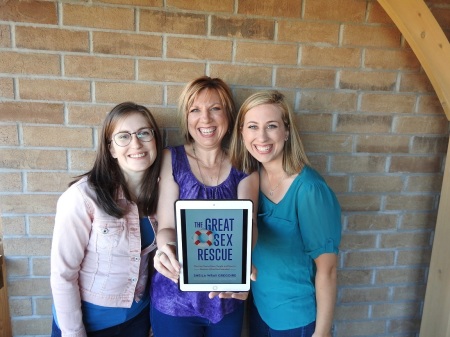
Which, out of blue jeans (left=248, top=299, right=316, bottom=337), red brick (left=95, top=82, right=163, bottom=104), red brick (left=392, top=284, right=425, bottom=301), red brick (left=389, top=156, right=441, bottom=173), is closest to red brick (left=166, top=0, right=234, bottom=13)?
red brick (left=95, top=82, right=163, bottom=104)

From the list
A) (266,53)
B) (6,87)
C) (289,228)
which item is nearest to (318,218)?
(289,228)

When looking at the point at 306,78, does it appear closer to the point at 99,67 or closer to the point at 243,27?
the point at 243,27

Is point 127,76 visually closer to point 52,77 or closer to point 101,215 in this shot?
point 52,77

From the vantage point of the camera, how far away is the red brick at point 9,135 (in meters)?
1.56

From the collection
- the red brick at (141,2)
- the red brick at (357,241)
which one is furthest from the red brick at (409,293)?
the red brick at (141,2)

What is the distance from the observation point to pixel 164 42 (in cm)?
157

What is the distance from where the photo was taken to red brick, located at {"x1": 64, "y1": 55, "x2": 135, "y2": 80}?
1540 mm

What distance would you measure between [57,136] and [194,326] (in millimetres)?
996

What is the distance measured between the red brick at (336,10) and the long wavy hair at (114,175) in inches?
34.2

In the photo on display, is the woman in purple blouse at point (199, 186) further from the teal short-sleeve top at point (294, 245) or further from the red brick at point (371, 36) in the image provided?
the red brick at point (371, 36)

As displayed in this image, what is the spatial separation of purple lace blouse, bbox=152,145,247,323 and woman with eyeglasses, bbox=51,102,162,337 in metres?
0.10

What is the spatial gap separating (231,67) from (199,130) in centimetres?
36

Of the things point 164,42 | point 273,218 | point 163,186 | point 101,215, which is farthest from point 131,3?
point 273,218

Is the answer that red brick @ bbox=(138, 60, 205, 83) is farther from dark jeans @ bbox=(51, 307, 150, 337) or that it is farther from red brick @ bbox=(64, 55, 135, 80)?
dark jeans @ bbox=(51, 307, 150, 337)
